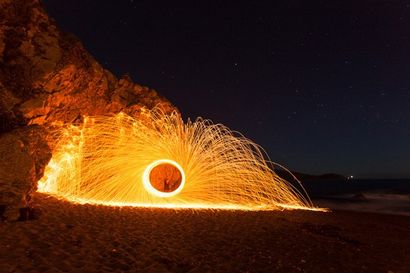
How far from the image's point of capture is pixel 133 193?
40.0 feet

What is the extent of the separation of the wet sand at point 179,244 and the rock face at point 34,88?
43.6 inches

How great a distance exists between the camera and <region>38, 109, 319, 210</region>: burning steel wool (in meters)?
12.0

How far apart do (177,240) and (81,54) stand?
22.5ft

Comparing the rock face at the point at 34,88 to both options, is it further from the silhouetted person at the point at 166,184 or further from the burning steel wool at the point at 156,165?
the silhouetted person at the point at 166,184

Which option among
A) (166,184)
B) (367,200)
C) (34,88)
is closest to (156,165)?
(166,184)

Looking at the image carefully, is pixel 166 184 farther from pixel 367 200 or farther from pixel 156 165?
pixel 367 200

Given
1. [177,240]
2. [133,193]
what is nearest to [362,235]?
[177,240]

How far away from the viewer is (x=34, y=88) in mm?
9539

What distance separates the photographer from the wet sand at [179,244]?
5258mm

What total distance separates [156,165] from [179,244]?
6.52 meters

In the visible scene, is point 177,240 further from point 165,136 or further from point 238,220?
point 165,136

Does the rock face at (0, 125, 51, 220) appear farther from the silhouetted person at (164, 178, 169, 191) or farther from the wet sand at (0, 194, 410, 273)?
the silhouetted person at (164, 178, 169, 191)

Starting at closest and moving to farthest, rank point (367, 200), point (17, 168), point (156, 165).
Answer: point (17, 168) < point (156, 165) < point (367, 200)

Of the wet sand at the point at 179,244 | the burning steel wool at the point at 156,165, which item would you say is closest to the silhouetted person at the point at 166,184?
the burning steel wool at the point at 156,165
